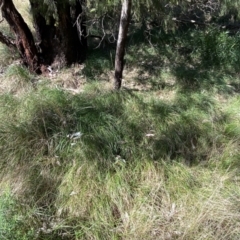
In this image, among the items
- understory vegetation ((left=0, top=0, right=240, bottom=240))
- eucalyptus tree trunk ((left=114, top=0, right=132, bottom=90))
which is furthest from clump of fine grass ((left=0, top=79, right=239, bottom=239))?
eucalyptus tree trunk ((left=114, top=0, right=132, bottom=90))

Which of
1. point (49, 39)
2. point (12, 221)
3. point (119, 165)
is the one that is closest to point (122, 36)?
point (49, 39)

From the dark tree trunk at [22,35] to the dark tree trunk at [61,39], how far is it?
173mm

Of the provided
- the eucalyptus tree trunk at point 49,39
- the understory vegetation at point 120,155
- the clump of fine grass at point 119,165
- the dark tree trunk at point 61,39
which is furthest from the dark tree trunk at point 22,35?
the clump of fine grass at point 119,165

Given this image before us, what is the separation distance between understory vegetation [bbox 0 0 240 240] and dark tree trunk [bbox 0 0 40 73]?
320 mm

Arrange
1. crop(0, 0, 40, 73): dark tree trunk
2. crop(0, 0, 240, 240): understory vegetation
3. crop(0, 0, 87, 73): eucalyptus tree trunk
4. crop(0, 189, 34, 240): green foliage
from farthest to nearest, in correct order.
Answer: crop(0, 0, 87, 73): eucalyptus tree trunk < crop(0, 0, 40, 73): dark tree trunk < crop(0, 0, 240, 240): understory vegetation < crop(0, 189, 34, 240): green foliage

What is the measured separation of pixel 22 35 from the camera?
4086 mm

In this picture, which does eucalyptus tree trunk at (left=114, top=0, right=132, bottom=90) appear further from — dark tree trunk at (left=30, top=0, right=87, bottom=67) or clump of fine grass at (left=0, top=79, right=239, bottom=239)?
dark tree trunk at (left=30, top=0, right=87, bottom=67)

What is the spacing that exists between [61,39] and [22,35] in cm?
53

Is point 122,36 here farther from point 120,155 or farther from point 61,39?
point 120,155

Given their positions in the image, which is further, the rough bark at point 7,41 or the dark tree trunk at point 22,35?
the rough bark at point 7,41

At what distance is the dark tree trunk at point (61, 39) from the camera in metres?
4.16

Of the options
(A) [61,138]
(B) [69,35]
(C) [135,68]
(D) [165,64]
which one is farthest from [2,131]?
(D) [165,64]

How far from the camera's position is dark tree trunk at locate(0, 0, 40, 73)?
152 inches

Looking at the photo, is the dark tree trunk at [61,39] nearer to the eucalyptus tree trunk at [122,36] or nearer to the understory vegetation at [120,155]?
the understory vegetation at [120,155]
